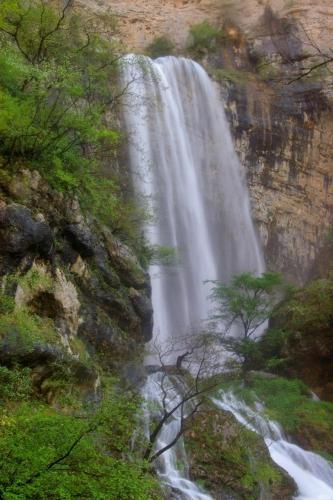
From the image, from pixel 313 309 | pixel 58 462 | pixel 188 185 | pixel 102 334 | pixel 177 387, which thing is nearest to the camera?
pixel 58 462

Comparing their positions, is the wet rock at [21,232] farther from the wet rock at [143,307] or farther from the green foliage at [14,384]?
the wet rock at [143,307]

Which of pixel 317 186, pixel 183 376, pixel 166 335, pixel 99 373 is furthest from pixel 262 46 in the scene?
pixel 99 373

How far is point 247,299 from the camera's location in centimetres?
2147

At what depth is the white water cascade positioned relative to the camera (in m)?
25.7

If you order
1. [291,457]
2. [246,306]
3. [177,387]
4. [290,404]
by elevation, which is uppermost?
[246,306]

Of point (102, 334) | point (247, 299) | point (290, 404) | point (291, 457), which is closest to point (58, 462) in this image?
point (102, 334)

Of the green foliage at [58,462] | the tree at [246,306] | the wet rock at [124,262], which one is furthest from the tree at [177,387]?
the green foliage at [58,462]

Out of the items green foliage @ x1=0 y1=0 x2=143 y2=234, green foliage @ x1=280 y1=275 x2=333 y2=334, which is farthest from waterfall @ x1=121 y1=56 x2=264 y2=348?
green foliage @ x1=0 y1=0 x2=143 y2=234

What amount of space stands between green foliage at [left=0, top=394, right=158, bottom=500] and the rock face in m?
2.64

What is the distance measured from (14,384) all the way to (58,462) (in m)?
2.38

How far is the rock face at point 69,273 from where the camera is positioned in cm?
1025

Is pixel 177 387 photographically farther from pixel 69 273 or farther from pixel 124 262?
pixel 69 273

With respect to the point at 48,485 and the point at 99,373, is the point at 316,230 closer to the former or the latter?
the point at 99,373

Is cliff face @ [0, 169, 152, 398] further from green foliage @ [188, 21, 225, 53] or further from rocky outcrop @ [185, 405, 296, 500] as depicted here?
green foliage @ [188, 21, 225, 53]
